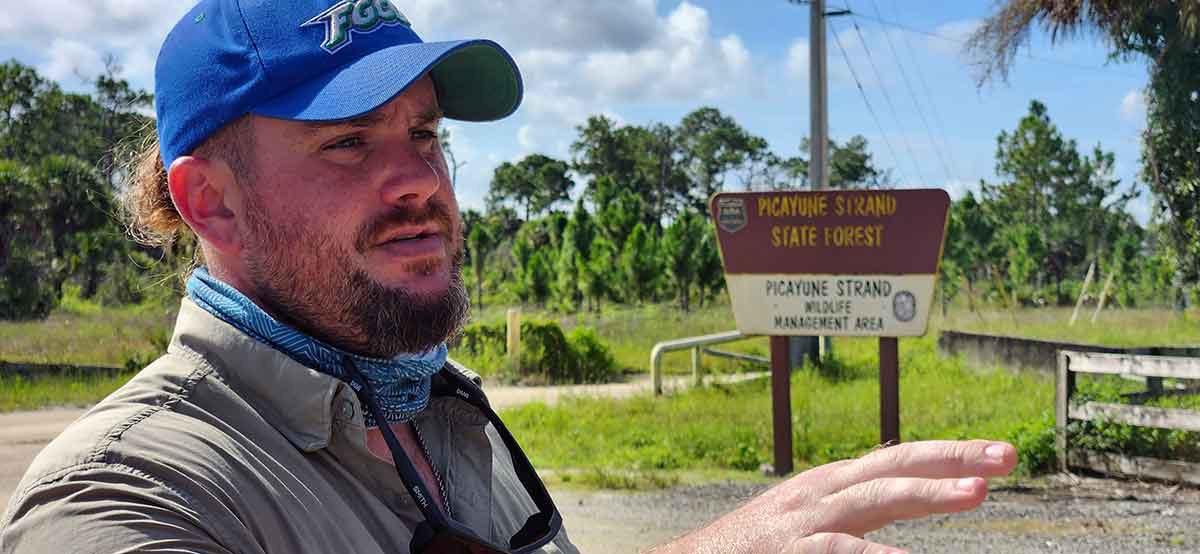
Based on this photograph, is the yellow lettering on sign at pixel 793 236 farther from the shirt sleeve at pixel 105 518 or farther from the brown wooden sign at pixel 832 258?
the shirt sleeve at pixel 105 518

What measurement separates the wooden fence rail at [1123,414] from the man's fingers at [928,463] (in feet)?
21.8

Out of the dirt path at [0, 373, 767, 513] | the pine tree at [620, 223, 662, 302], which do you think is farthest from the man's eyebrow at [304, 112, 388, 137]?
the pine tree at [620, 223, 662, 302]

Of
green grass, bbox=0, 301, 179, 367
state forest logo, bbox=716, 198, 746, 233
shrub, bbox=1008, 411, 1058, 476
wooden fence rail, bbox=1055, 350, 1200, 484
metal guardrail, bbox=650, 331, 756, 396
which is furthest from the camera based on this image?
green grass, bbox=0, 301, 179, 367

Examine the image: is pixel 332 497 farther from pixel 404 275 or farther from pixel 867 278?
pixel 867 278

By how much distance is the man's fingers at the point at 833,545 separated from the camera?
0.98m

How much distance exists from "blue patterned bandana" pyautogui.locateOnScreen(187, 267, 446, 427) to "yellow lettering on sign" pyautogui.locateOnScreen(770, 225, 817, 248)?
691 centimetres

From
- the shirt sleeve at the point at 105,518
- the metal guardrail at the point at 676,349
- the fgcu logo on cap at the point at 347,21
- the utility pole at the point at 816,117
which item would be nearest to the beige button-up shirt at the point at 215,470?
the shirt sleeve at the point at 105,518

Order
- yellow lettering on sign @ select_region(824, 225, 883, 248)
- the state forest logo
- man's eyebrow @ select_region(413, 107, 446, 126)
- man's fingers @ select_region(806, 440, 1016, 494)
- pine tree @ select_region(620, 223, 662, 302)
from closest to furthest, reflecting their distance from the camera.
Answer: man's fingers @ select_region(806, 440, 1016, 494)
man's eyebrow @ select_region(413, 107, 446, 126)
yellow lettering on sign @ select_region(824, 225, 883, 248)
the state forest logo
pine tree @ select_region(620, 223, 662, 302)

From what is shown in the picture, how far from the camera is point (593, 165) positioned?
2153 inches

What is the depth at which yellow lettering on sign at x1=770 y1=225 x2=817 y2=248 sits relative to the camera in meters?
8.32

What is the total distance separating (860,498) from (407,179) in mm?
728

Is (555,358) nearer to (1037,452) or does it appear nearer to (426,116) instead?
(1037,452)

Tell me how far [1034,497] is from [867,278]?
74.3 inches

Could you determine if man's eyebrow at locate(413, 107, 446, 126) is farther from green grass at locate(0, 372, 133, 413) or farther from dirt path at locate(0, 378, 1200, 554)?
green grass at locate(0, 372, 133, 413)
